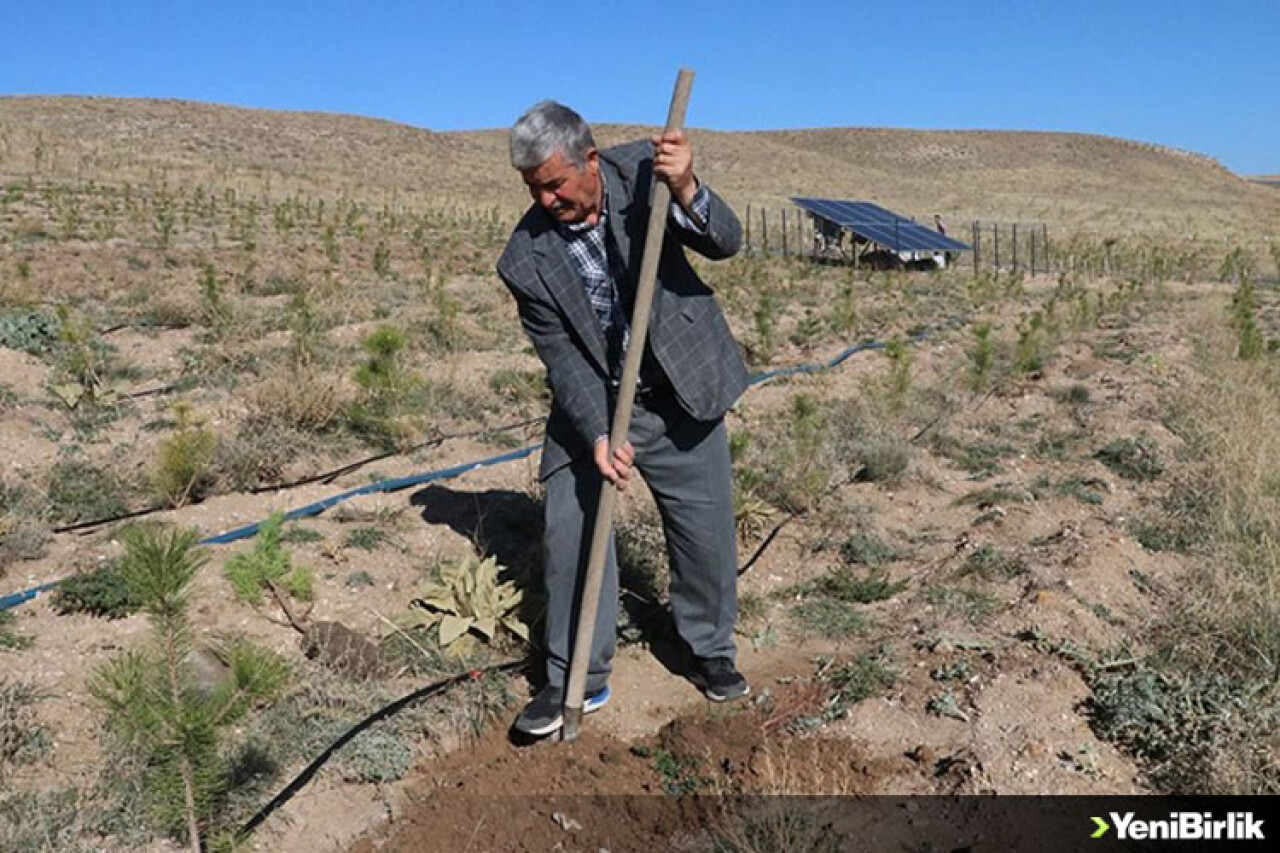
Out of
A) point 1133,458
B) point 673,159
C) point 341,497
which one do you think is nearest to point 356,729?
point 673,159

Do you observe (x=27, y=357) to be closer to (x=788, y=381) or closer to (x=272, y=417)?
(x=272, y=417)

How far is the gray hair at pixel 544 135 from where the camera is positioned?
238 cm

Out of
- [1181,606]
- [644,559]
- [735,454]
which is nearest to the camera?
[1181,606]

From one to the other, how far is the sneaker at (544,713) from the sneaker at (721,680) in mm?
371

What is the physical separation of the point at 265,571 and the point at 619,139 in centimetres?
6014

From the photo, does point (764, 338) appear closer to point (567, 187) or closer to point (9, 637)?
point (567, 187)

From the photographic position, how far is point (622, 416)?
2.58 m

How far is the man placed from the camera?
2.58m

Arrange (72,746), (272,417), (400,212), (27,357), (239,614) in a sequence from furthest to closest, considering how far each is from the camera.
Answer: (400,212)
(27,357)
(272,417)
(239,614)
(72,746)

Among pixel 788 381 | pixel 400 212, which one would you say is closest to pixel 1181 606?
pixel 788 381

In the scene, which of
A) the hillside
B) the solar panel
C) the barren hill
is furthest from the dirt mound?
the barren hill

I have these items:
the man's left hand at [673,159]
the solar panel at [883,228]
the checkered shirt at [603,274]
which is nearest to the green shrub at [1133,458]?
the checkered shirt at [603,274]

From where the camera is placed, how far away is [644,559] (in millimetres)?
3852

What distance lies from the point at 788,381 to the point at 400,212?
20249 mm
